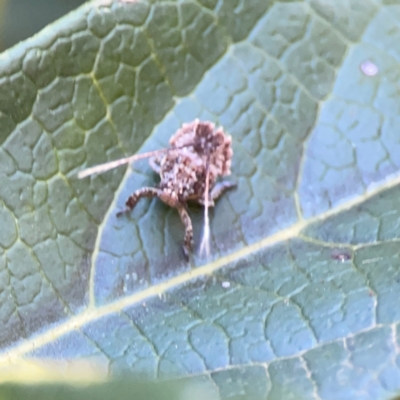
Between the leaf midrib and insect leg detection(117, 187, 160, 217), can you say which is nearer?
the leaf midrib

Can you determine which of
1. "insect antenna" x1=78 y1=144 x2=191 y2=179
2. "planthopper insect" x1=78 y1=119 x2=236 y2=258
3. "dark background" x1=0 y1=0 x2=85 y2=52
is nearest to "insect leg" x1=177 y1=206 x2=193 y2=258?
"planthopper insect" x1=78 y1=119 x2=236 y2=258

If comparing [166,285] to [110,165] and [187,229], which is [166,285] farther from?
[110,165]

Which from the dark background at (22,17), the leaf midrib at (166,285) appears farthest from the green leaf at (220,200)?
the dark background at (22,17)

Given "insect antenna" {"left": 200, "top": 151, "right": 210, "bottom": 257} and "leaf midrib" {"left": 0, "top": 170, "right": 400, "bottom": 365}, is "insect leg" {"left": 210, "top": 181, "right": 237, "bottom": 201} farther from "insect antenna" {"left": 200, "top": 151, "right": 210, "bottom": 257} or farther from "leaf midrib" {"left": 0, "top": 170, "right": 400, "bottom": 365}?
"leaf midrib" {"left": 0, "top": 170, "right": 400, "bottom": 365}

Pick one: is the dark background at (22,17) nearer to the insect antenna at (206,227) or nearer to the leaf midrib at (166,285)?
the insect antenna at (206,227)

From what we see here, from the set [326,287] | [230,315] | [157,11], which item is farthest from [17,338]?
[157,11]

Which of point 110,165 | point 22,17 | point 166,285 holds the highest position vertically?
point 22,17

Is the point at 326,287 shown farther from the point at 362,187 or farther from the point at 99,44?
the point at 99,44

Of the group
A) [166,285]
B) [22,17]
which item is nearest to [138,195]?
[166,285]
